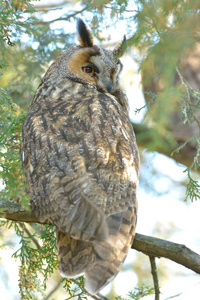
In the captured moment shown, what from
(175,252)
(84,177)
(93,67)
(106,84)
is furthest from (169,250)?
(93,67)

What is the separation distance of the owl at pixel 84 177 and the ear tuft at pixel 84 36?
64cm

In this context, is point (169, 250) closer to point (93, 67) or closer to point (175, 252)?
point (175, 252)

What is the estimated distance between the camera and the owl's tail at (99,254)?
7.84ft

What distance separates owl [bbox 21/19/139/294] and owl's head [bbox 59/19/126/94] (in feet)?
0.71

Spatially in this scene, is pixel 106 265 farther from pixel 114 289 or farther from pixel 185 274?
pixel 185 274

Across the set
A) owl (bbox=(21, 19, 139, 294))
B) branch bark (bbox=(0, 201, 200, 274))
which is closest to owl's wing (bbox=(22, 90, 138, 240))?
owl (bbox=(21, 19, 139, 294))

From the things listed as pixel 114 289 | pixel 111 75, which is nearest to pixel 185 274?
pixel 114 289

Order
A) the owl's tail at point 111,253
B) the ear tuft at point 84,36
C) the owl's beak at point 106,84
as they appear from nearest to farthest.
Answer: the owl's tail at point 111,253 → the owl's beak at point 106,84 → the ear tuft at point 84,36

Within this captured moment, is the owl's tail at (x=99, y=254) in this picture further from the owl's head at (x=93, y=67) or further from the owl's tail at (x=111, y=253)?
the owl's head at (x=93, y=67)

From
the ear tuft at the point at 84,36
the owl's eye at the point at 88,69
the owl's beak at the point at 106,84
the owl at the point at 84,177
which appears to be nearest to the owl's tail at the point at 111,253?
the owl at the point at 84,177

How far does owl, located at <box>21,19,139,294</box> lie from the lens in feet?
7.99

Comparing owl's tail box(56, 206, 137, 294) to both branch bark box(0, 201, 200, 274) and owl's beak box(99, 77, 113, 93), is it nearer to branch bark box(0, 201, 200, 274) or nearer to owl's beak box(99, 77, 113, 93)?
branch bark box(0, 201, 200, 274)

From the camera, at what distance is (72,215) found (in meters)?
2.49

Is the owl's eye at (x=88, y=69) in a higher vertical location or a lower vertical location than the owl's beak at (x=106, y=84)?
higher
